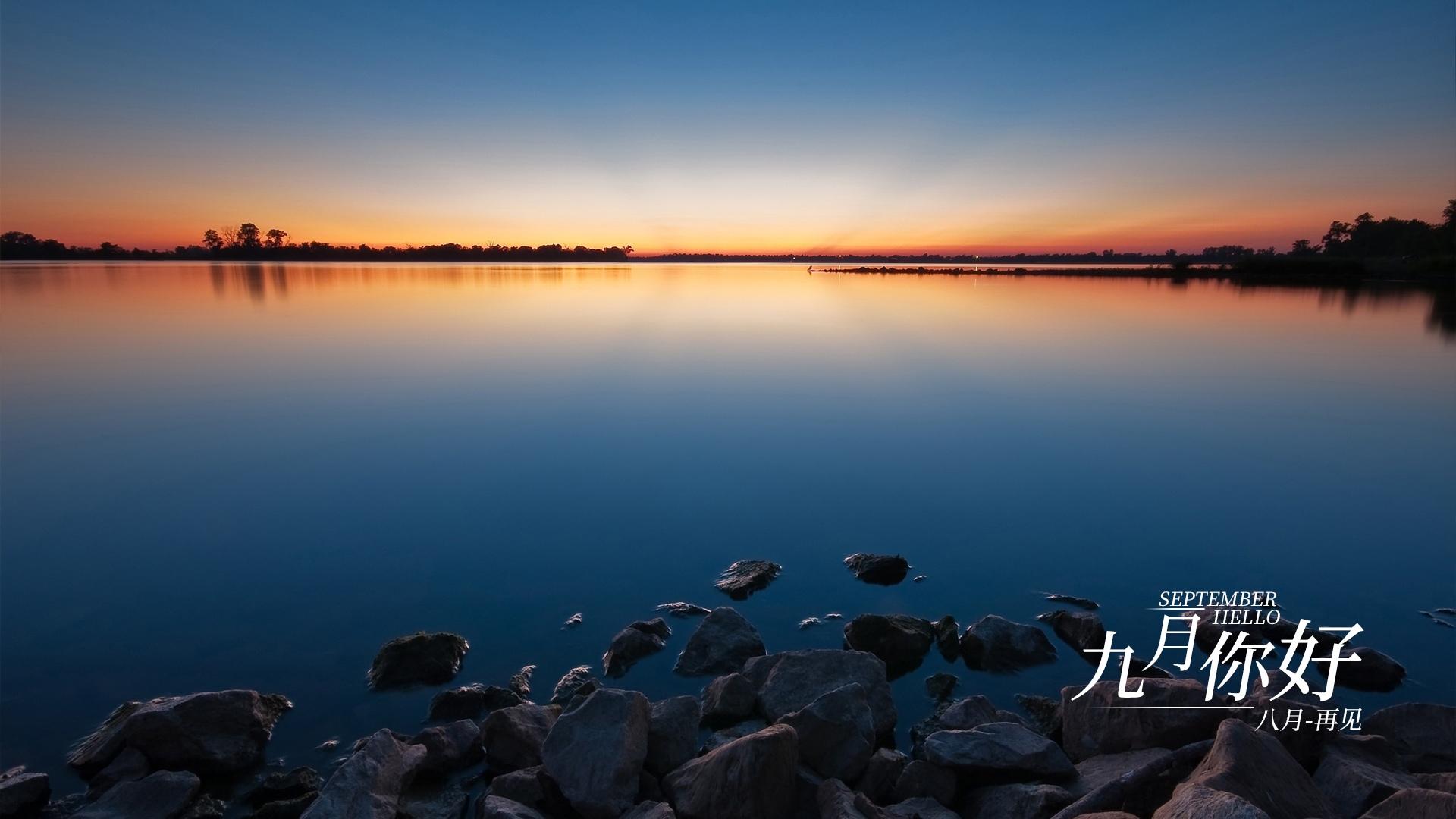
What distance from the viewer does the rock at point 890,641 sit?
5883 millimetres

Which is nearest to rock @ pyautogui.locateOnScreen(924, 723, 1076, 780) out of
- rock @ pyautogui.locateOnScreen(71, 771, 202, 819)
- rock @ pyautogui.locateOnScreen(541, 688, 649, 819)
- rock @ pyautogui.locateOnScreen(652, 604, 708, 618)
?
rock @ pyautogui.locateOnScreen(541, 688, 649, 819)

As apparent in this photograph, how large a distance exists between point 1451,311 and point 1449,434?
124 ft

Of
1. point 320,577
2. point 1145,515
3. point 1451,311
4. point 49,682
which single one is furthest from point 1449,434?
point 1451,311

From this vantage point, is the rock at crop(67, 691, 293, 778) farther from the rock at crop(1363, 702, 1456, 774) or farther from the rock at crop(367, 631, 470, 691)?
the rock at crop(1363, 702, 1456, 774)

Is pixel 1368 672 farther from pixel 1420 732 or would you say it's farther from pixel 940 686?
pixel 940 686

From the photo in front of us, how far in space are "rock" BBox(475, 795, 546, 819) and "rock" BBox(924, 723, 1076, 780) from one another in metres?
2.44

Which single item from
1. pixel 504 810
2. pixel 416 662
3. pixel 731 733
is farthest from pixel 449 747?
pixel 731 733

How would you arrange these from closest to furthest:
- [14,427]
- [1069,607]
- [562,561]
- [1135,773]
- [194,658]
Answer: [1135,773], [194,658], [1069,607], [562,561], [14,427]

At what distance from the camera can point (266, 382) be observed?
18.0m

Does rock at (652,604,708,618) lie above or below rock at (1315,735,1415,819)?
below

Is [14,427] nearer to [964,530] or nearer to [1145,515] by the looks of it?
[964,530]

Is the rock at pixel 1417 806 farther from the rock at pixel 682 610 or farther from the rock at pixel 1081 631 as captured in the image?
the rock at pixel 682 610

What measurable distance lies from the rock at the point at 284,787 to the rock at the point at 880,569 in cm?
517

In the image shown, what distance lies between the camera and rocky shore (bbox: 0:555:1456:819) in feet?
12.0
